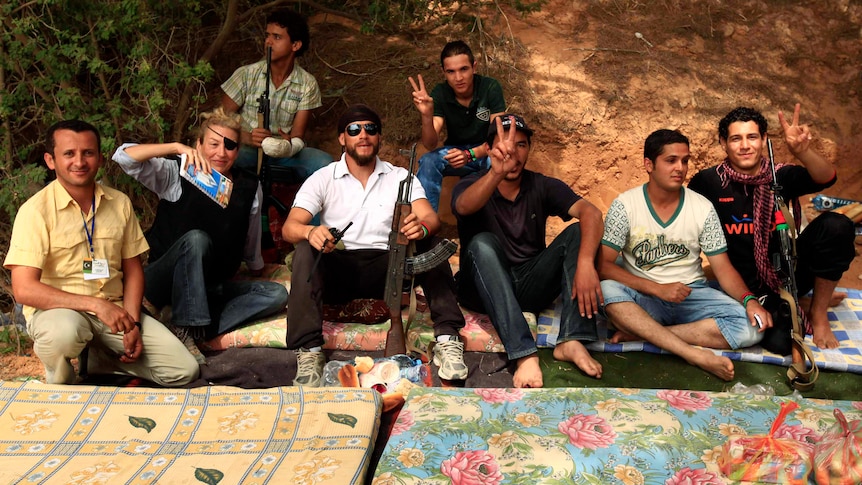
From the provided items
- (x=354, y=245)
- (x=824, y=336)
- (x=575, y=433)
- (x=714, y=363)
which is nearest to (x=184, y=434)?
(x=354, y=245)

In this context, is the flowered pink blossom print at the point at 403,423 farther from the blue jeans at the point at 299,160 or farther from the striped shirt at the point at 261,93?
the striped shirt at the point at 261,93

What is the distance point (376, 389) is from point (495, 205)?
4.27 feet

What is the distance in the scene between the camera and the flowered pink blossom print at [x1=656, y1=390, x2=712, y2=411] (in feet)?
11.8

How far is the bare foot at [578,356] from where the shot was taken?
429 centimetres

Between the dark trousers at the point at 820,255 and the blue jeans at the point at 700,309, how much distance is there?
120 mm

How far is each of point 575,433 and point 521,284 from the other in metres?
1.33

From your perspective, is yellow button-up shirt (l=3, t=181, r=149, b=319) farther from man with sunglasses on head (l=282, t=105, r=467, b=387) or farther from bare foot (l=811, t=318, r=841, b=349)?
bare foot (l=811, t=318, r=841, b=349)

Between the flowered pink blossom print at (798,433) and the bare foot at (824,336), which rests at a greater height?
the bare foot at (824,336)

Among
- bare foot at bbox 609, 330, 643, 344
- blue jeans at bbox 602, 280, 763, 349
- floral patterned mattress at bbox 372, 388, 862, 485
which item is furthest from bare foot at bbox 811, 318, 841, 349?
bare foot at bbox 609, 330, 643, 344

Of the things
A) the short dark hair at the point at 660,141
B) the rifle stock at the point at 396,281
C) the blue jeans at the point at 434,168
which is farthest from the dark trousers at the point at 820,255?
the blue jeans at the point at 434,168

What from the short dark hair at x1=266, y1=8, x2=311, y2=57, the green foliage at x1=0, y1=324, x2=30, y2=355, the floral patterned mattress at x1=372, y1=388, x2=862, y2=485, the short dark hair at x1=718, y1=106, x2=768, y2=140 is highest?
the short dark hair at x1=266, y1=8, x2=311, y2=57

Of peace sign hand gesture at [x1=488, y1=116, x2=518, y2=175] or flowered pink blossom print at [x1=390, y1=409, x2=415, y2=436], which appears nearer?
flowered pink blossom print at [x1=390, y1=409, x2=415, y2=436]

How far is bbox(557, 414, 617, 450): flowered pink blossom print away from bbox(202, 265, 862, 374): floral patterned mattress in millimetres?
1032

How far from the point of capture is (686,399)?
367 cm
